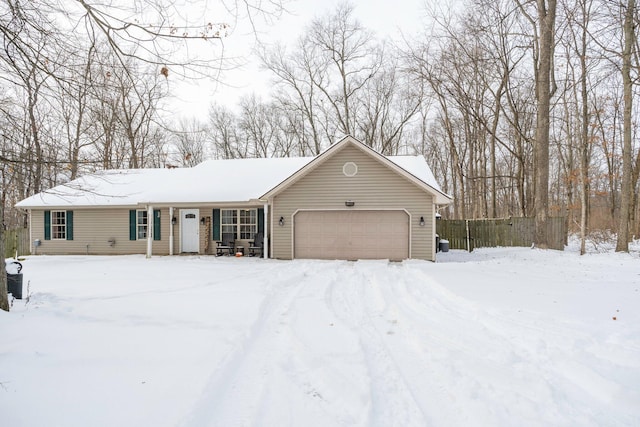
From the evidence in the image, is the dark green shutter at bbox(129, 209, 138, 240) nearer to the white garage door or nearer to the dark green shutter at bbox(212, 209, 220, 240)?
the dark green shutter at bbox(212, 209, 220, 240)

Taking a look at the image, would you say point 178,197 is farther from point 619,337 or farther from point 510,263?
point 619,337

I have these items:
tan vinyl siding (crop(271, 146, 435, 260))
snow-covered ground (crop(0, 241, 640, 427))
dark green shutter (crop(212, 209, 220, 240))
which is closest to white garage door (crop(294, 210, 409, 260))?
tan vinyl siding (crop(271, 146, 435, 260))

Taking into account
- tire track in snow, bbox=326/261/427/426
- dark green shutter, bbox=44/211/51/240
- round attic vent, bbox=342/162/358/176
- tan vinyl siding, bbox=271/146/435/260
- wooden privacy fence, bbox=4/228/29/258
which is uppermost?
round attic vent, bbox=342/162/358/176

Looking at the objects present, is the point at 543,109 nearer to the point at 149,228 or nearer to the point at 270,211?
the point at 270,211

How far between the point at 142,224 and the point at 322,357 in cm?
1376

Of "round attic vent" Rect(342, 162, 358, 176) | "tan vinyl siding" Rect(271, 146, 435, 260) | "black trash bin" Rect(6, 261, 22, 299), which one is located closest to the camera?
"black trash bin" Rect(6, 261, 22, 299)

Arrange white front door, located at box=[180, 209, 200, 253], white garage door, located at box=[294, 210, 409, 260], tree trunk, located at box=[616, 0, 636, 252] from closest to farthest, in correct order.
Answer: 1. tree trunk, located at box=[616, 0, 636, 252]
2. white garage door, located at box=[294, 210, 409, 260]
3. white front door, located at box=[180, 209, 200, 253]

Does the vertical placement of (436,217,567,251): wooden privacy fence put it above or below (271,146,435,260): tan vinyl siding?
below

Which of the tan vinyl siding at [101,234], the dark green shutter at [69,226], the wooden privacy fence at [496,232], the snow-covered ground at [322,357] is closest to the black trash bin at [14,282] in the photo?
the snow-covered ground at [322,357]

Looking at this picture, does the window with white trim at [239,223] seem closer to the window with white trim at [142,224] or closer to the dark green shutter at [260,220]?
the dark green shutter at [260,220]

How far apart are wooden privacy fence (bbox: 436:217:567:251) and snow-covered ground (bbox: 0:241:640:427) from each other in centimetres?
954

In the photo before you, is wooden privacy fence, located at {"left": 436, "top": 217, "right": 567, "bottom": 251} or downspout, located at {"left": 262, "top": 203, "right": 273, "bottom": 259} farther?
wooden privacy fence, located at {"left": 436, "top": 217, "right": 567, "bottom": 251}

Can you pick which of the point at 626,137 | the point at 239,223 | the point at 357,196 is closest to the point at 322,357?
the point at 357,196

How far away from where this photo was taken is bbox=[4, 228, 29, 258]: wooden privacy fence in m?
15.8
